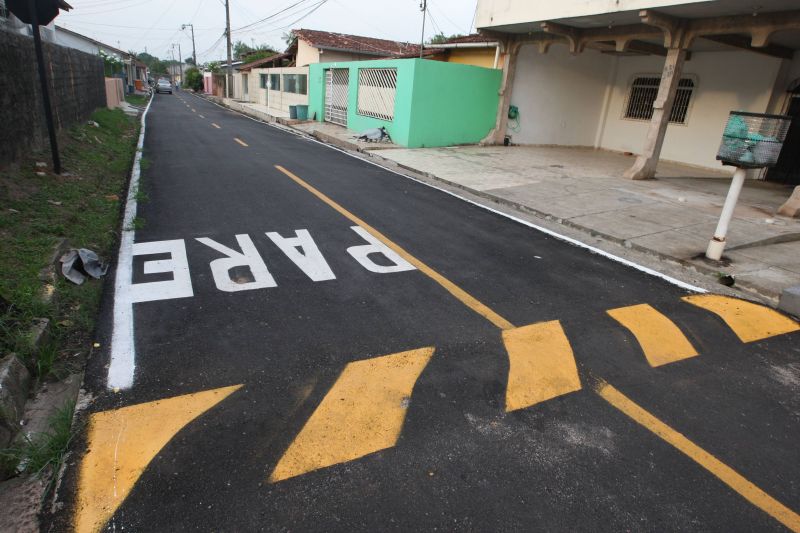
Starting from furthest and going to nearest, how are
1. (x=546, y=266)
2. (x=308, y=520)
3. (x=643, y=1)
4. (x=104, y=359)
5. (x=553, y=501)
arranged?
(x=643, y=1), (x=546, y=266), (x=104, y=359), (x=553, y=501), (x=308, y=520)

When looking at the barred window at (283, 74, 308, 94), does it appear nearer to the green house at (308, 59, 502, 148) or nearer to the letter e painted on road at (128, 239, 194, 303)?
the green house at (308, 59, 502, 148)

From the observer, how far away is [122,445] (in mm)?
2732

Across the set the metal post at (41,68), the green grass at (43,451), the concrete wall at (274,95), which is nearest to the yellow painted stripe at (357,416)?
the green grass at (43,451)

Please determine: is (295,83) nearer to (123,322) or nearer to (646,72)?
(646,72)

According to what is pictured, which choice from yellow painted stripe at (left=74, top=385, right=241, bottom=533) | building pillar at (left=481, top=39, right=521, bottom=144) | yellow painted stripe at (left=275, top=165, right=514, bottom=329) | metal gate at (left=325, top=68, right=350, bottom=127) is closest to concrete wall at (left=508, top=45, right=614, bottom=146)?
building pillar at (left=481, top=39, right=521, bottom=144)

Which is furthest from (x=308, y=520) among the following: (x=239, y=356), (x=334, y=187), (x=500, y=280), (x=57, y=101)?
(x=57, y=101)

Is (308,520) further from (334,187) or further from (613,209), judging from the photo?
(613,209)

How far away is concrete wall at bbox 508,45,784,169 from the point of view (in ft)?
49.3

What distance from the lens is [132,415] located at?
2971mm

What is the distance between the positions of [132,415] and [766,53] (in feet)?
56.2

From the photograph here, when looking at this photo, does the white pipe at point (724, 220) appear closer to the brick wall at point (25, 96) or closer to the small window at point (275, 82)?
the brick wall at point (25, 96)

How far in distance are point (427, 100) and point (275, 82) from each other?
21.9 m

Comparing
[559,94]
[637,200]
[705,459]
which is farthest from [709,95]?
[705,459]

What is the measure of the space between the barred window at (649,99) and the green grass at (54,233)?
17.4 meters
